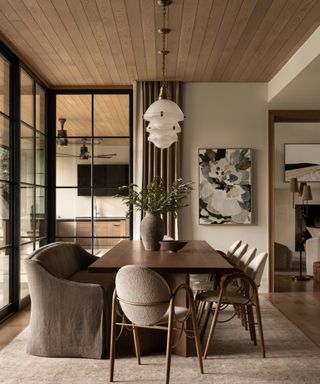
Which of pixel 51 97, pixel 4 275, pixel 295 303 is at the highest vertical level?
pixel 51 97

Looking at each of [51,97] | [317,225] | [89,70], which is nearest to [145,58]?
[89,70]

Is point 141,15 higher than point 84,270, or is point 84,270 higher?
point 141,15

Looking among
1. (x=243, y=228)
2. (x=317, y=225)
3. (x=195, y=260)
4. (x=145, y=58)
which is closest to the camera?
(x=195, y=260)

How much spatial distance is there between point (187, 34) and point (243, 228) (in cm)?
283

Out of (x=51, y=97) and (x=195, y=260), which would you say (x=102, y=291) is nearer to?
(x=195, y=260)

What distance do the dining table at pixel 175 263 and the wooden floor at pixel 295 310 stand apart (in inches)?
44.5

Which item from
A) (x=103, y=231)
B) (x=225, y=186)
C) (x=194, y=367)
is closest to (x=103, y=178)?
(x=103, y=231)

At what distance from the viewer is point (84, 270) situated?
538 centimetres

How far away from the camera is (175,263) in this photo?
3.60 meters

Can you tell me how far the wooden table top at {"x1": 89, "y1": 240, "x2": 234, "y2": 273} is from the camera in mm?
3385

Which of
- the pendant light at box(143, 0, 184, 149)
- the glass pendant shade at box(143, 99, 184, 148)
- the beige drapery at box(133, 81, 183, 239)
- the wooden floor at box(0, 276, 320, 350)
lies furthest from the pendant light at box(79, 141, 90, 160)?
the glass pendant shade at box(143, 99, 184, 148)

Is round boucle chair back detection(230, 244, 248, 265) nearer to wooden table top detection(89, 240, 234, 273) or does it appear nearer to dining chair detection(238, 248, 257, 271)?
dining chair detection(238, 248, 257, 271)

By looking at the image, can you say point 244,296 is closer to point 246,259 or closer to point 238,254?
point 246,259

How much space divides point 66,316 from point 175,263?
2.97 ft
